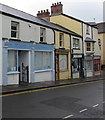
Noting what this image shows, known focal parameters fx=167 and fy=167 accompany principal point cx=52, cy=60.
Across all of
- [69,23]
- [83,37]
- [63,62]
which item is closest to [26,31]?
[63,62]

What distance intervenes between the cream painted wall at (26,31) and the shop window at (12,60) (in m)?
1.33

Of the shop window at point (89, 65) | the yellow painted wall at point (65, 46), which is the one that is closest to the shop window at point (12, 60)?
the yellow painted wall at point (65, 46)

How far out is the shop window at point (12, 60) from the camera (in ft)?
44.7

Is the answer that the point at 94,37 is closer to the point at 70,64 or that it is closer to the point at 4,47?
the point at 70,64

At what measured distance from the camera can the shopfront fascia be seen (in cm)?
1310

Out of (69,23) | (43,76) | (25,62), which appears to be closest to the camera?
(25,62)

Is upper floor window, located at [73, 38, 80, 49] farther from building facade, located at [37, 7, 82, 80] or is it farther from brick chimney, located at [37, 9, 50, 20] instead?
brick chimney, located at [37, 9, 50, 20]

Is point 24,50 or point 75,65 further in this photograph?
point 75,65

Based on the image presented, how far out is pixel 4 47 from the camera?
12.8 m

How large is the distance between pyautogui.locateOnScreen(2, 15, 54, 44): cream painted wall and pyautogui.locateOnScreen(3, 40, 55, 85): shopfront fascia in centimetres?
54

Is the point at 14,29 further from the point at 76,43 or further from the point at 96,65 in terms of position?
the point at 96,65

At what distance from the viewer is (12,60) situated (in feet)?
45.6

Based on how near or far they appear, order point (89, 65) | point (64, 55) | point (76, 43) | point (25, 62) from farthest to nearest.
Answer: point (89, 65)
point (76, 43)
point (64, 55)
point (25, 62)

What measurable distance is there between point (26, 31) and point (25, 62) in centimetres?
282
